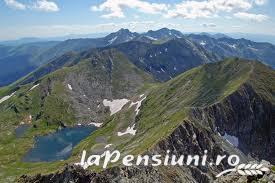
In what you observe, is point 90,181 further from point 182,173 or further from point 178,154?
point 178,154

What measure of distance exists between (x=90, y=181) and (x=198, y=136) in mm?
66766

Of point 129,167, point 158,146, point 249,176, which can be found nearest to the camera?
point 249,176

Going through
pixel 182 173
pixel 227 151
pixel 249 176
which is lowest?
pixel 227 151

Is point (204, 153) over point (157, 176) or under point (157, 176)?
under

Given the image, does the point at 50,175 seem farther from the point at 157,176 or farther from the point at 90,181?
the point at 157,176

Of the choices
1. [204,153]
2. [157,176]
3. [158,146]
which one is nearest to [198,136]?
[204,153]

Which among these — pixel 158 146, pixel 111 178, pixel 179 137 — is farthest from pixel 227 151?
pixel 111 178

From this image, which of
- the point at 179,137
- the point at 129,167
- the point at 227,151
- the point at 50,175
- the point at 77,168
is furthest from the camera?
the point at 227,151

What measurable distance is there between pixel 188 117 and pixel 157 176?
2516 inches

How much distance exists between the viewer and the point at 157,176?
124m

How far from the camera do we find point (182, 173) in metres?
135

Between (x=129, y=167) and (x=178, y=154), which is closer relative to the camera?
(x=129, y=167)

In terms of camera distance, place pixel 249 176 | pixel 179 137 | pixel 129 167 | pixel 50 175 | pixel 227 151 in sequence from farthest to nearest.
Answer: pixel 227 151
pixel 179 137
pixel 50 175
pixel 129 167
pixel 249 176

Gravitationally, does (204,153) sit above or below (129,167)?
below
